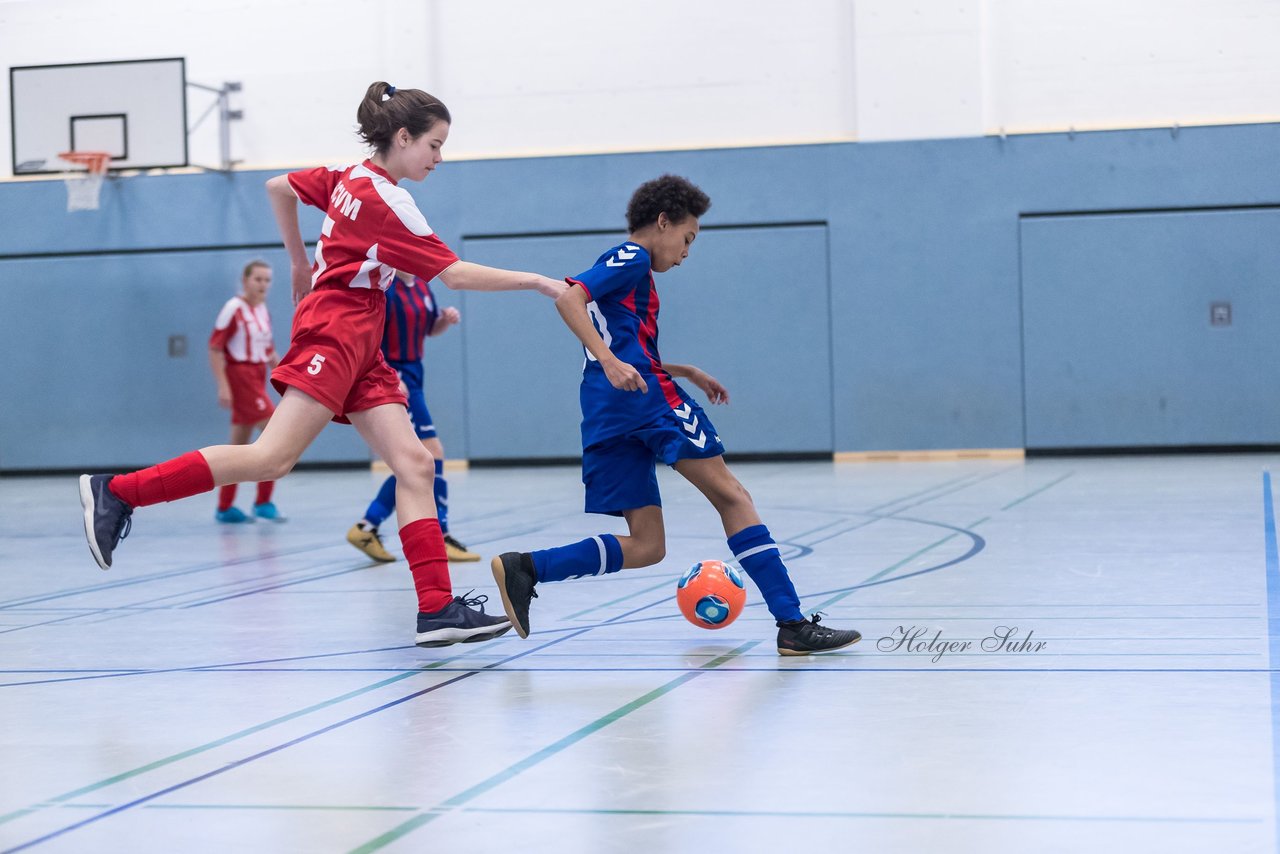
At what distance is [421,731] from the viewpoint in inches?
134

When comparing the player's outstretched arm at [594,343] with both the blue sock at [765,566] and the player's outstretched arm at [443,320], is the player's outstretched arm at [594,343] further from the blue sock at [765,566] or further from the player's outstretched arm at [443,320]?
the player's outstretched arm at [443,320]

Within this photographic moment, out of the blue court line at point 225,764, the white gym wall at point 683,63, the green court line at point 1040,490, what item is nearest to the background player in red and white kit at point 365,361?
the blue court line at point 225,764

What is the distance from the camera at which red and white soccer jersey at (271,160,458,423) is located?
4348 mm

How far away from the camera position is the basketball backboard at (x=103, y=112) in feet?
48.0

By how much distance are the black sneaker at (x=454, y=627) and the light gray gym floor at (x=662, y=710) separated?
71 millimetres

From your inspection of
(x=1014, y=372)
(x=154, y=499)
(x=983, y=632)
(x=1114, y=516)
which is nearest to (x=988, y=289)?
(x=1014, y=372)

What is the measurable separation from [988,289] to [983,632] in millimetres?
10356

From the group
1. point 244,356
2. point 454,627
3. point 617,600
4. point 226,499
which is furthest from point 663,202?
point 244,356

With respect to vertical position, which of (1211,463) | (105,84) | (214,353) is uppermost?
(105,84)

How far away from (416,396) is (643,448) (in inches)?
121

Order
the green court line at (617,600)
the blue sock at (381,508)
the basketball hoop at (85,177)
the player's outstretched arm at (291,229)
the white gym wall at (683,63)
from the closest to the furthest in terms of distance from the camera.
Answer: the player's outstretched arm at (291,229)
the green court line at (617,600)
the blue sock at (381,508)
the white gym wall at (683,63)
the basketball hoop at (85,177)

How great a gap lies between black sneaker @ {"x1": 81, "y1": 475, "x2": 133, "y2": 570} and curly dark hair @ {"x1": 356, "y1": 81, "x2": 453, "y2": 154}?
52.8 inches

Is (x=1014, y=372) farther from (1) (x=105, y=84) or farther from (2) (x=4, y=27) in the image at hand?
(2) (x=4, y=27)

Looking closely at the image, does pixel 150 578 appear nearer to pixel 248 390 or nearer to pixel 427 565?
pixel 427 565
